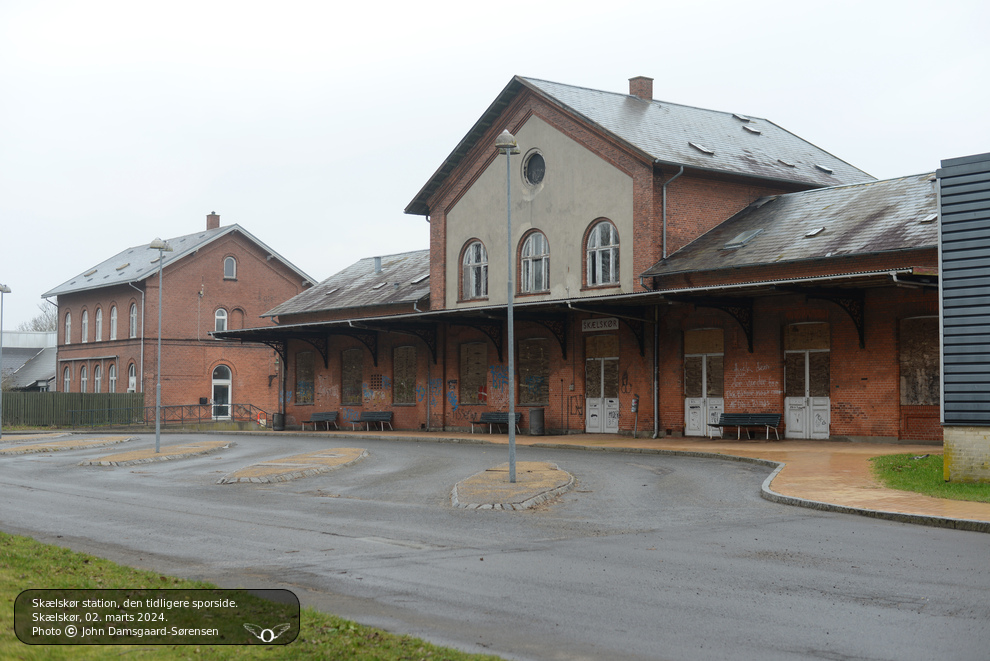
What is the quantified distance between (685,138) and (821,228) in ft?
22.2

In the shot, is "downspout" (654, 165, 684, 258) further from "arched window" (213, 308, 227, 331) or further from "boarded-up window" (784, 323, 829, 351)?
"arched window" (213, 308, 227, 331)

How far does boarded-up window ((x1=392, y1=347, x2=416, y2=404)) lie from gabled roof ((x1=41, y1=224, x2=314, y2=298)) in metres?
19.5

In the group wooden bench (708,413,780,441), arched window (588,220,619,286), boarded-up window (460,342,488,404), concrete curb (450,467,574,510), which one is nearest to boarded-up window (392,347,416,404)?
boarded-up window (460,342,488,404)

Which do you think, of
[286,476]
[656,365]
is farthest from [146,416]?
[286,476]

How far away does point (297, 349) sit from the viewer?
41.9 metres

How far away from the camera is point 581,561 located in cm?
941

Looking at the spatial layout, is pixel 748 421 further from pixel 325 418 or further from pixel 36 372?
pixel 36 372

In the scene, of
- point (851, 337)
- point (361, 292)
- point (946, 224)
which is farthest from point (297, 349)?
point (946, 224)

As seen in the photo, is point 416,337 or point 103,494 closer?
point 103,494

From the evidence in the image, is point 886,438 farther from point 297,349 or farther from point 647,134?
point 297,349

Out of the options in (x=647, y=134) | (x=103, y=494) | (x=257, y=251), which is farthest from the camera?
(x=257, y=251)

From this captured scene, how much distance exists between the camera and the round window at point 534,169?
3134cm

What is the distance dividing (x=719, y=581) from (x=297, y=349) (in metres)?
35.1

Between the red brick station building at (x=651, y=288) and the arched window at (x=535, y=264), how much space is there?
77 mm
